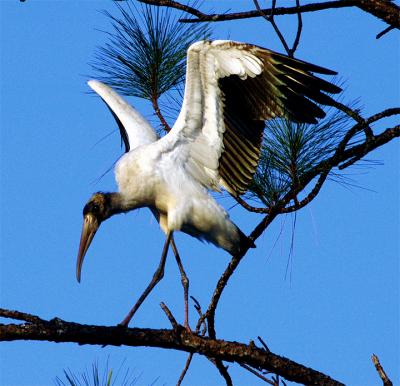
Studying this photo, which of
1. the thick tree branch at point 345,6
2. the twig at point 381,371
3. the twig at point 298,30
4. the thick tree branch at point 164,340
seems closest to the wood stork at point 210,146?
the thick tree branch at point 345,6

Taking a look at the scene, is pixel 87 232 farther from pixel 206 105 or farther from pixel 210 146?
pixel 206 105

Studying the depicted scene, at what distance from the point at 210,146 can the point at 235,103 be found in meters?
0.27

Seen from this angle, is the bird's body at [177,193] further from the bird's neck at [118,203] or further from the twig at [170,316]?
the twig at [170,316]

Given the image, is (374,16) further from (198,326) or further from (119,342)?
(119,342)

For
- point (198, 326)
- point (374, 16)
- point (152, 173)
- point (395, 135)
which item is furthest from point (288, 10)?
point (198, 326)

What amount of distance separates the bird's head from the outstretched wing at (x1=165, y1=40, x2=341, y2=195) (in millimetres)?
514

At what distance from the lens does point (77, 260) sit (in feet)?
16.0

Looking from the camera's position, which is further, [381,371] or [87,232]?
[87,232]

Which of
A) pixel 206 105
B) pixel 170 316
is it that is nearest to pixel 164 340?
pixel 170 316

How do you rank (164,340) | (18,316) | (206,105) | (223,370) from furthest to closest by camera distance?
1. (206,105)
2. (223,370)
3. (164,340)
4. (18,316)

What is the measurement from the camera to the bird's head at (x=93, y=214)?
16.1 ft

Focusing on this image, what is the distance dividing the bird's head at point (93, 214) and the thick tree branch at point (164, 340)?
1.22 metres

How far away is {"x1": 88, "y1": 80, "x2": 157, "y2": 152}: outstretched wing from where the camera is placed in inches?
209

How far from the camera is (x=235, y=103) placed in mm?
4711
